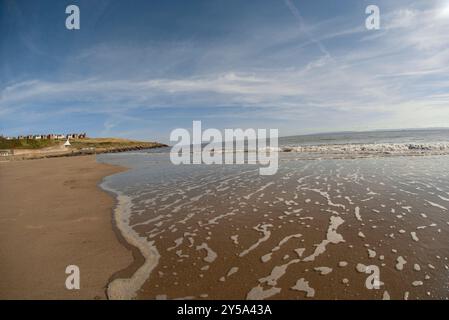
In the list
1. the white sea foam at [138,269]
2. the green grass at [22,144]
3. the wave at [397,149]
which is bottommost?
the white sea foam at [138,269]

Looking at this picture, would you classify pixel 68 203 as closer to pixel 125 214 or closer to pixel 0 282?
pixel 125 214

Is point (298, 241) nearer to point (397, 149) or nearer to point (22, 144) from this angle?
point (397, 149)

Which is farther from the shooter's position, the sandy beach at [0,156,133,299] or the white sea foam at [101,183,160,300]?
the sandy beach at [0,156,133,299]

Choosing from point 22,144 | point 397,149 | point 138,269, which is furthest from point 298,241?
point 22,144

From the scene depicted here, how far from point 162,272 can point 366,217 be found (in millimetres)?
5850

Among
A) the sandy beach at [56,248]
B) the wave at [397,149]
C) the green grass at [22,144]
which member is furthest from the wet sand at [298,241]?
the green grass at [22,144]

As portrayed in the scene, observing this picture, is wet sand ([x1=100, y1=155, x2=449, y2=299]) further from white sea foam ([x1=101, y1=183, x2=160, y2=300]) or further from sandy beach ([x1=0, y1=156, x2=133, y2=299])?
sandy beach ([x1=0, y1=156, x2=133, y2=299])

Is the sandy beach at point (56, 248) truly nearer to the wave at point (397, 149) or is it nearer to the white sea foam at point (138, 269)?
the white sea foam at point (138, 269)

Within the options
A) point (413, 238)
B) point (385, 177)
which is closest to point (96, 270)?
point (413, 238)

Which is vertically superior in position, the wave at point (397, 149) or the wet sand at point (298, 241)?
the wave at point (397, 149)

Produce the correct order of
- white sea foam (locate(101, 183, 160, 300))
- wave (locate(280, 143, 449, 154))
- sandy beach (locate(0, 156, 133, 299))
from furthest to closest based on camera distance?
1. wave (locate(280, 143, 449, 154))
2. sandy beach (locate(0, 156, 133, 299))
3. white sea foam (locate(101, 183, 160, 300))

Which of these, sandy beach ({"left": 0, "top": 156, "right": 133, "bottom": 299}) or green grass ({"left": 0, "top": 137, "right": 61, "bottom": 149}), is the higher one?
green grass ({"left": 0, "top": 137, "right": 61, "bottom": 149})

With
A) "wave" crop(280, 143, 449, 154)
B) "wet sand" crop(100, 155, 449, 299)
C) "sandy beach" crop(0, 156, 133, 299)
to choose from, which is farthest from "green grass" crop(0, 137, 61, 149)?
"wet sand" crop(100, 155, 449, 299)

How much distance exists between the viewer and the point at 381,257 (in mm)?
5266
